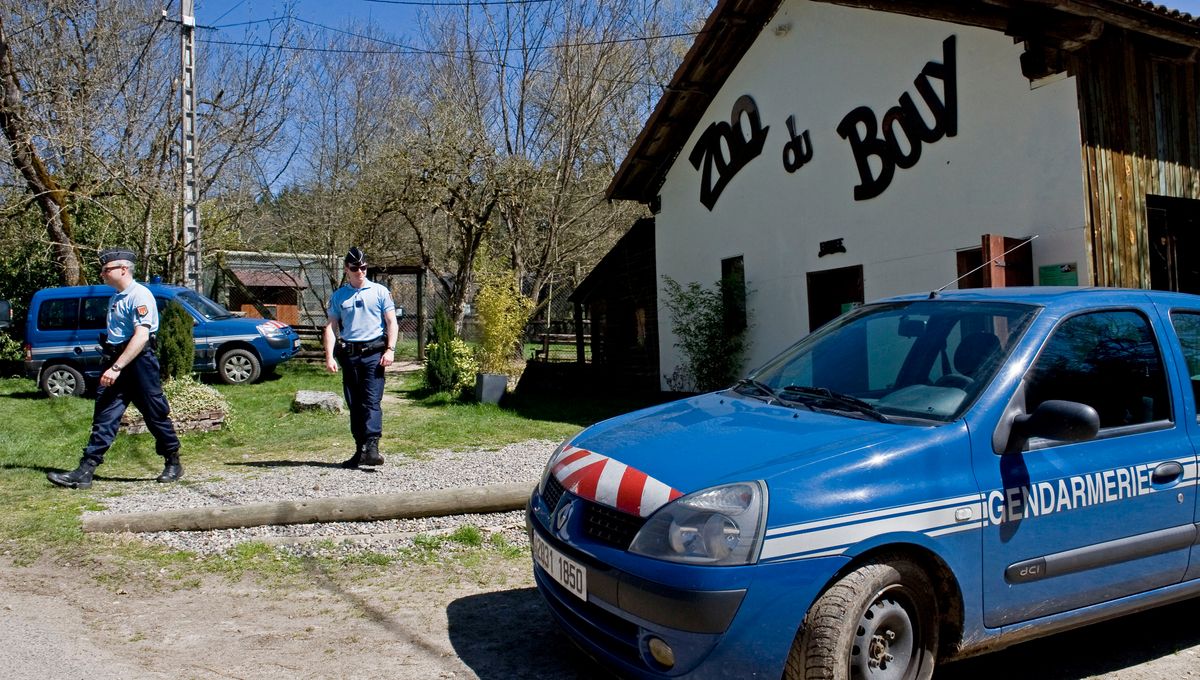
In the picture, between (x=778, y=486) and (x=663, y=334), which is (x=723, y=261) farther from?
(x=778, y=486)

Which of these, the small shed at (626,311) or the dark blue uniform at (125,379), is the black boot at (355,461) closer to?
the dark blue uniform at (125,379)

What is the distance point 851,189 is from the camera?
1183cm

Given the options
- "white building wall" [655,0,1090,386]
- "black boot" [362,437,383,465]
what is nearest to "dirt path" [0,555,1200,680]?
"black boot" [362,437,383,465]

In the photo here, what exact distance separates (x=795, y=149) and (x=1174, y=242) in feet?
16.2

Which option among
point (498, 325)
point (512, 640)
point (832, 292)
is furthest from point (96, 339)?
point (512, 640)

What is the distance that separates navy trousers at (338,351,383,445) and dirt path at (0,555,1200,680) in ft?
7.88

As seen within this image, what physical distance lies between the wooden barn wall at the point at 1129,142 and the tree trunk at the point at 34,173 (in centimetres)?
1556

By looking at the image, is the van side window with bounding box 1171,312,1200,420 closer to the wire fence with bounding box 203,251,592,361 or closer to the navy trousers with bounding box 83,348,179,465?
the navy trousers with bounding box 83,348,179,465

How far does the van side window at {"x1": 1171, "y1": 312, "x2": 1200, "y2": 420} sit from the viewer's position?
4082 millimetres

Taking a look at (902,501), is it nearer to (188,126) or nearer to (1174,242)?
(1174,242)

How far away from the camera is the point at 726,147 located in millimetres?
14391

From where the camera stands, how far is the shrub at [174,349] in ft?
36.3

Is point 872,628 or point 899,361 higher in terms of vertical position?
point 899,361

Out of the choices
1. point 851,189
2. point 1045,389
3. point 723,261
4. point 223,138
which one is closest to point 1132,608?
point 1045,389
